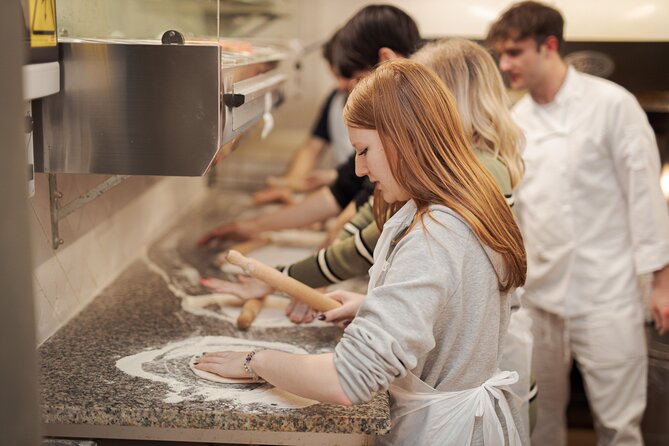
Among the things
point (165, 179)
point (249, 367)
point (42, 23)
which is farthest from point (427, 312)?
point (165, 179)

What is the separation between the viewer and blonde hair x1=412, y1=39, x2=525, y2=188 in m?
1.57

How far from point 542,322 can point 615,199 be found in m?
0.41

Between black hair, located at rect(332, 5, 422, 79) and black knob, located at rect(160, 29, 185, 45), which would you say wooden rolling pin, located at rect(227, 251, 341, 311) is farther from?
black hair, located at rect(332, 5, 422, 79)

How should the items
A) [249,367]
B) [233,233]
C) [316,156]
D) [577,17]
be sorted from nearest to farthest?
[249,367] < [233,233] < [577,17] < [316,156]

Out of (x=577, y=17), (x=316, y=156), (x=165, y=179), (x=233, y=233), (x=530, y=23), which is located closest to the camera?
(x=530, y=23)

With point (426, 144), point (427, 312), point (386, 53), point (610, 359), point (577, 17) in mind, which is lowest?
point (610, 359)

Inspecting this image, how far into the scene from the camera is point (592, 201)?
223 centimetres

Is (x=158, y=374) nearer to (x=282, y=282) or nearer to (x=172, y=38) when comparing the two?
(x=282, y=282)

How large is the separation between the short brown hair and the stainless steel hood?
1.15 metres

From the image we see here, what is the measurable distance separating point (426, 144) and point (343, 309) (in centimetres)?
50

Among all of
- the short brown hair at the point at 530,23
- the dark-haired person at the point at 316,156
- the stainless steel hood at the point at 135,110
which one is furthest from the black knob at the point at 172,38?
the dark-haired person at the point at 316,156

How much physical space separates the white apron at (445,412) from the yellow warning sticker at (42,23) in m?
0.77

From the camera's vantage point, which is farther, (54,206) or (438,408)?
(54,206)

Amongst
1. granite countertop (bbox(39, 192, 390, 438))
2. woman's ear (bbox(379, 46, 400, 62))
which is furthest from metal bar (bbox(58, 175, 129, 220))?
woman's ear (bbox(379, 46, 400, 62))
